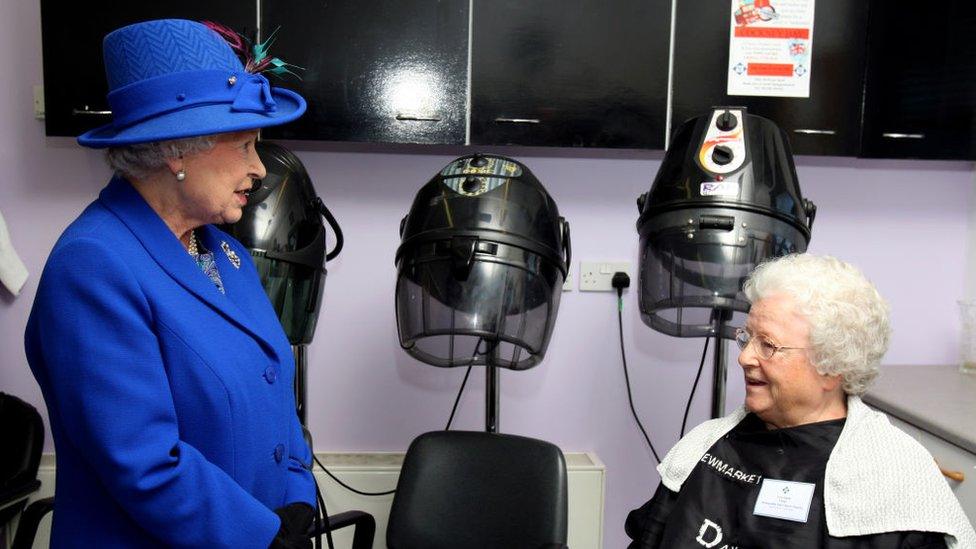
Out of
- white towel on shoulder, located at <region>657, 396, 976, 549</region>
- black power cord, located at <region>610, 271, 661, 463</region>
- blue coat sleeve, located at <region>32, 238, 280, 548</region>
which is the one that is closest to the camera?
blue coat sleeve, located at <region>32, 238, 280, 548</region>

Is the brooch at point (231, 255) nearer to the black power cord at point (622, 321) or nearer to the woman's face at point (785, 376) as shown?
the woman's face at point (785, 376)

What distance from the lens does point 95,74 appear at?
6.70 ft

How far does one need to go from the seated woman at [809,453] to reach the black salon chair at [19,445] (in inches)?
61.4

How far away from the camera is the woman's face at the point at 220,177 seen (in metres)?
1.20

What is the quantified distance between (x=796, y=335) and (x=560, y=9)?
1097mm

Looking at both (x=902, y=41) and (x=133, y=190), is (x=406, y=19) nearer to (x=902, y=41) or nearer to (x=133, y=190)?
(x=133, y=190)

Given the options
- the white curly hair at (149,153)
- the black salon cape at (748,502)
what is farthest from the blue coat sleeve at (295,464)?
the black salon cape at (748,502)

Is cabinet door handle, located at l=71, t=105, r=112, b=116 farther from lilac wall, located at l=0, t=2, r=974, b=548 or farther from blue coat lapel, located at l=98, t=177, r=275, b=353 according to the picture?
blue coat lapel, located at l=98, t=177, r=275, b=353

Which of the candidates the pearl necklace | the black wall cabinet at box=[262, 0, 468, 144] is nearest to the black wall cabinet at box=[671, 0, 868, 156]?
the black wall cabinet at box=[262, 0, 468, 144]

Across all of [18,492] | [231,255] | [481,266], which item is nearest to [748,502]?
[481,266]

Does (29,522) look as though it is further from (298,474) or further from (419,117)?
(419,117)

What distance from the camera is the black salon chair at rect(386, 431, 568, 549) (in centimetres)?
175

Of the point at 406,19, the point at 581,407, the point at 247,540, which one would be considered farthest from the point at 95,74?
the point at 581,407

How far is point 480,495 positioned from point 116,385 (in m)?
0.95
